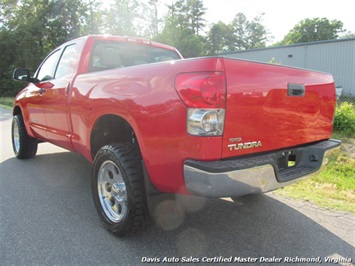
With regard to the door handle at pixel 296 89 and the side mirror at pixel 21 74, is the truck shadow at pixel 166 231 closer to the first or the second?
the door handle at pixel 296 89

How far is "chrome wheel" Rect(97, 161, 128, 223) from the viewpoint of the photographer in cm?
278

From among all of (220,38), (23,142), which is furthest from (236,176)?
(220,38)

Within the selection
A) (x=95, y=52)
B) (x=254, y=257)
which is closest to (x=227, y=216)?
(x=254, y=257)

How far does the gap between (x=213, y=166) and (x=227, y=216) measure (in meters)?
1.41

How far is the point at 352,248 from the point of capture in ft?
8.59

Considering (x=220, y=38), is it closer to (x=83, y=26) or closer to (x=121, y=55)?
(x=83, y=26)

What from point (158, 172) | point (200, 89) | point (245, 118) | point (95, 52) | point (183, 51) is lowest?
point (158, 172)

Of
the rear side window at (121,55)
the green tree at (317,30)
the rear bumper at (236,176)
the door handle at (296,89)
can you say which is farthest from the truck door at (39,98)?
the green tree at (317,30)

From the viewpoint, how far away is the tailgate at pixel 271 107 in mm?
2090

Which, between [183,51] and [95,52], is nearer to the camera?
[95,52]

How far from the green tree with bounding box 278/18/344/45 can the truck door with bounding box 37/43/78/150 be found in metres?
55.4

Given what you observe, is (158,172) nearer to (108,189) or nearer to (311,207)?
(108,189)

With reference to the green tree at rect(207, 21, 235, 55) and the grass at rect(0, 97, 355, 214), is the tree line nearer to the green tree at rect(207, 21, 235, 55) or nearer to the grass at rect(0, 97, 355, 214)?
the green tree at rect(207, 21, 235, 55)

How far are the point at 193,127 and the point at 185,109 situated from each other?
14cm
